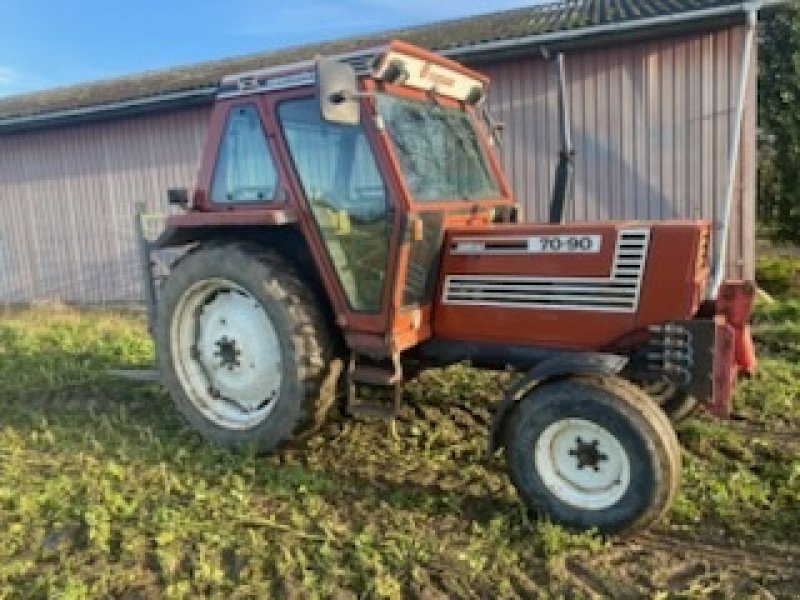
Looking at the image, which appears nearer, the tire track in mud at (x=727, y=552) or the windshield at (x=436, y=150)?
the tire track in mud at (x=727, y=552)

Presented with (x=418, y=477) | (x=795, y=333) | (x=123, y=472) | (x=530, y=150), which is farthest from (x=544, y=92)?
(x=123, y=472)

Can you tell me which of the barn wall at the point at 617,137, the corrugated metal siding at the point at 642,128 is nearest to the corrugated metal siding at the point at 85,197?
the barn wall at the point at 617,137

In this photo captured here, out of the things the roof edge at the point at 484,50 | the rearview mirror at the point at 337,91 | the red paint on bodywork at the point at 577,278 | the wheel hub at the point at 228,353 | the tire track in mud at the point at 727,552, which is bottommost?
the tire track in mud at the point at 727,552

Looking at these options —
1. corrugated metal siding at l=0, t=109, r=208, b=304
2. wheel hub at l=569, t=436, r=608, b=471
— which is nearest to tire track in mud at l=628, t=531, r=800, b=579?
wheel hub at l=569, t=436, r=608, b=471

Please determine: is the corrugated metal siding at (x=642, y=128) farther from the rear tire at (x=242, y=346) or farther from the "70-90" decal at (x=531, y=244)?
the rear tire at (x=242, y=346)

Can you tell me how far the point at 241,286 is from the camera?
436 cm

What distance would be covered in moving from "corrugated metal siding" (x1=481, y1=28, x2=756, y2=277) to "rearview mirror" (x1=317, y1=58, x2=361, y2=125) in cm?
505

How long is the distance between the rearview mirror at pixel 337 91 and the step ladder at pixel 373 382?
1.31 m

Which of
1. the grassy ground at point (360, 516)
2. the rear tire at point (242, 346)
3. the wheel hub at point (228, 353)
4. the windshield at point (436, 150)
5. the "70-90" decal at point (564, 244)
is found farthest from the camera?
the wheel hub at point (228, 353)

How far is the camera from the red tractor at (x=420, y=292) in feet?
11.7

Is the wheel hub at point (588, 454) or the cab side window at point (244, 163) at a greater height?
the cab side window at point (244, 163)

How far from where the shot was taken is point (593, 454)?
11.5 feet

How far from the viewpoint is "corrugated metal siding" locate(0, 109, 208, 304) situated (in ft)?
37.1

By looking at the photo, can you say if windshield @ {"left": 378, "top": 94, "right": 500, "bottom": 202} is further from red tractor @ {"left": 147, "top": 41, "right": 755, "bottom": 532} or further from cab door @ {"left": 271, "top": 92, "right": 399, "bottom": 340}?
cab door @ {"left": 271, "top": 92, "right": 399, "bottom": 340}
